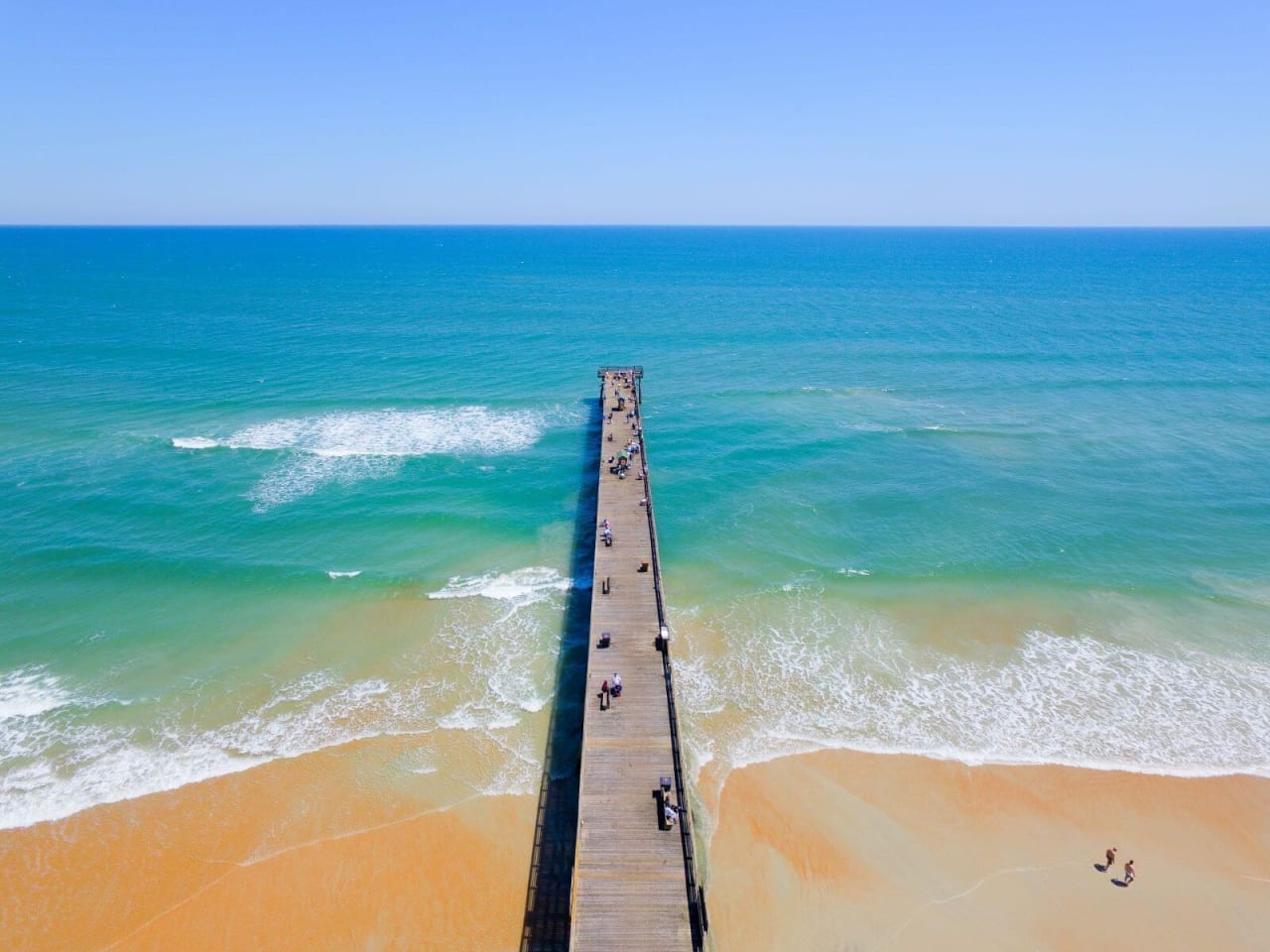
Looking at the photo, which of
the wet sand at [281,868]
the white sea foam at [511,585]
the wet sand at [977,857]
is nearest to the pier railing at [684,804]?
the wet sand at [977,857]

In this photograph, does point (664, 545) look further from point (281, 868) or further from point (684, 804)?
point (281, 868)

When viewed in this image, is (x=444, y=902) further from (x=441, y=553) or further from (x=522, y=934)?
(x=441, y=553)

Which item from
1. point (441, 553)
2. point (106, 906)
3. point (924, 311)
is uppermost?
point (924, 311)

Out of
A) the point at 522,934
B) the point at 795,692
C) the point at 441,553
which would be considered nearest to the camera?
the point at 522,934

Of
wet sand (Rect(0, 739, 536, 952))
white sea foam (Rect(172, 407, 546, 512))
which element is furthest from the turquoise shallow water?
wet sand (Rect(0, 739, 536, 952))

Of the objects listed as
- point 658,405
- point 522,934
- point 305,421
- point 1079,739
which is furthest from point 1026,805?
point 305,421

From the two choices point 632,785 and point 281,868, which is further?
point 632,785

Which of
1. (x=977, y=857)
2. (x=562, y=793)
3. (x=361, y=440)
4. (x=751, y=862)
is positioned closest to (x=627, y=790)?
(x=562, y=793)
